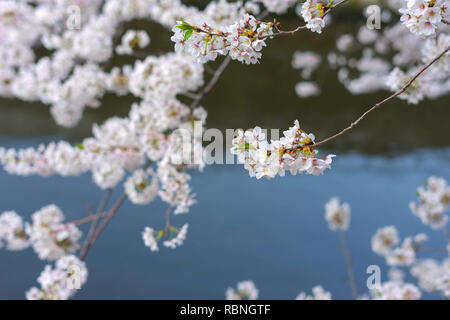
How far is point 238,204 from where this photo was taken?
690 centimetres

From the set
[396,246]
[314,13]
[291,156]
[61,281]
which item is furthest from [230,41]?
[396,246]

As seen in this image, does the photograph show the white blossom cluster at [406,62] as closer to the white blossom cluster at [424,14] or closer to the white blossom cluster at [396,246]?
the white blossom cluster at [424,14]

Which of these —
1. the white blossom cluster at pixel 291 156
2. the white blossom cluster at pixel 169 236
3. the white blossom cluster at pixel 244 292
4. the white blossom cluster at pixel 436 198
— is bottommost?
the white blossom cluster at pixel 291 156

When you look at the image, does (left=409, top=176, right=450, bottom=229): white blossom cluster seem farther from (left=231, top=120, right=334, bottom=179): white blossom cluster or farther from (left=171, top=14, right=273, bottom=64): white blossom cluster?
(left=171, top=14, right=273, bottom=64): white blossom cluster

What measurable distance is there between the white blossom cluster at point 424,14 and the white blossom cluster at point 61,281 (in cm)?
250

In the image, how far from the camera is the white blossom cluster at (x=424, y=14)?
1.50 metres

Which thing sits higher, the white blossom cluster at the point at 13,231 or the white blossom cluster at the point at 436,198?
the white blossom cluster at the point at 436,198

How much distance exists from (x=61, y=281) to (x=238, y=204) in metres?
4.07

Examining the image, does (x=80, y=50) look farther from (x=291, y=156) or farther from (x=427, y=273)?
(x=427, y=273)

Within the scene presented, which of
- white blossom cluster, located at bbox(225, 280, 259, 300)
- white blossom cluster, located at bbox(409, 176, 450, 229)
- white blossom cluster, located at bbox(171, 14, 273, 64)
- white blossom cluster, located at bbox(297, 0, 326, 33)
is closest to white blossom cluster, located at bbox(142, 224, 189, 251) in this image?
white blossom cluster, located at bbox(225, 280, 259, 300)

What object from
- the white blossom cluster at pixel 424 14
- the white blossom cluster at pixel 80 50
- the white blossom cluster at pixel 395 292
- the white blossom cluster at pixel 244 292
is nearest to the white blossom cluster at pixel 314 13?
the white blossom cluster at pixel 424 14

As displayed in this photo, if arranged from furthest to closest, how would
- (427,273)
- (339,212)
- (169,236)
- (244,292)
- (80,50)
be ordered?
(339,212) → (427,273) → (80,50) → (244,292) → (169,236)
